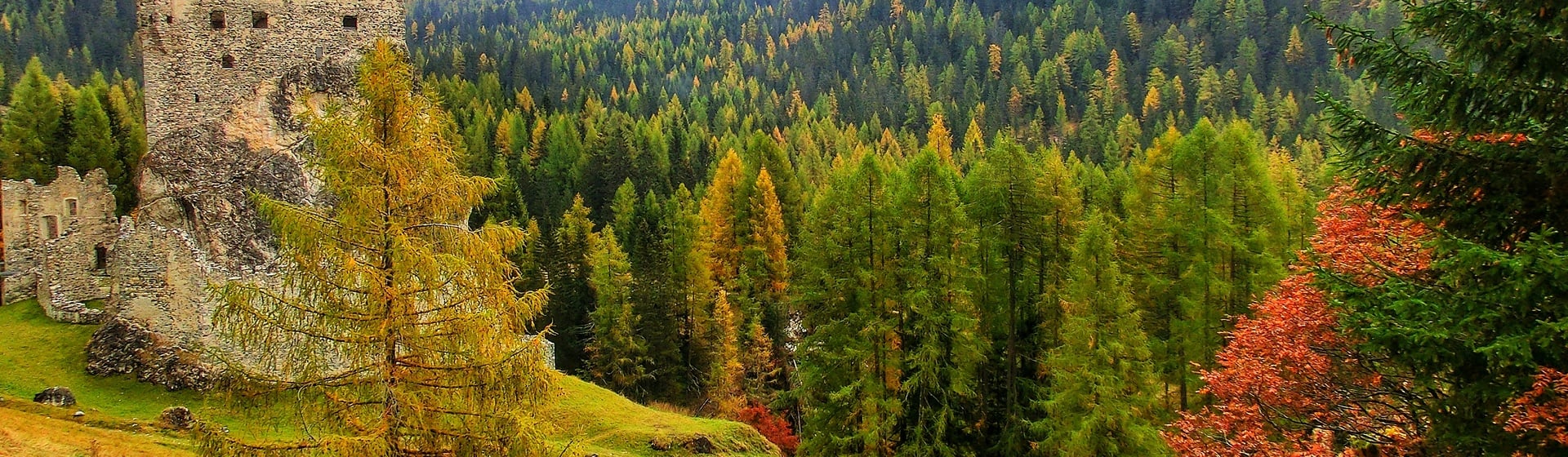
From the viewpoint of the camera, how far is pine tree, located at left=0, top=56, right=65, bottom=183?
48.1 meters

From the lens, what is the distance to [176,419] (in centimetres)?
2033

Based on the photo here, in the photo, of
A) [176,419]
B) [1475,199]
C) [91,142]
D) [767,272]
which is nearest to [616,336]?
[767,272]

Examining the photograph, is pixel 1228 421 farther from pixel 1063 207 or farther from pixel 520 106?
pixel 520 106

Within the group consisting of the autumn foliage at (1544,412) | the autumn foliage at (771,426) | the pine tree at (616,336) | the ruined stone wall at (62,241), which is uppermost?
the ruined stone wall at (62,241)

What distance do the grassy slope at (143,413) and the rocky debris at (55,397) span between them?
35cm

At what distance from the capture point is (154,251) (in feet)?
74.4

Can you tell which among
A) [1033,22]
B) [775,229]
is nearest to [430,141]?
[775,229]

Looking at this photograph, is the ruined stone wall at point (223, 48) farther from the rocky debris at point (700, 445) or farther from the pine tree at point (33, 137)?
the pine tree at point (33, 137)

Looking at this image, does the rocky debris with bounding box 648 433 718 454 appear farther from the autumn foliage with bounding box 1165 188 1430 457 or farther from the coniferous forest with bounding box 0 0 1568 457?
the autumn foliage with bounding box 1165 188 1430 457

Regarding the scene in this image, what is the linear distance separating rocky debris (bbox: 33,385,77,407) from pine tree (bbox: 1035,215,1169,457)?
2179 centimetres

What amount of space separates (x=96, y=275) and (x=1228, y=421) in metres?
27.5

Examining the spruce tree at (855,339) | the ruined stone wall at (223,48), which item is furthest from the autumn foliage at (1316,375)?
the ruined stone wall at (223,48)

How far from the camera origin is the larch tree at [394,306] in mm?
10758

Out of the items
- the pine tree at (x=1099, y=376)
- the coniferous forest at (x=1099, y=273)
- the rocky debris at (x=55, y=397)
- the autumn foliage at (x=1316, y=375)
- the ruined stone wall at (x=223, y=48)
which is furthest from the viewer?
the ruined stone wall at (x=223, y=48)
